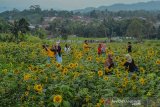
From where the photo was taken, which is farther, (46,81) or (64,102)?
(46,81)

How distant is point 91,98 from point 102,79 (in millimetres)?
1350

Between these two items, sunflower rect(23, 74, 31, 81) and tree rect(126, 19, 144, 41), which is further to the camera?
tree rect(126, 19, 144, 41)

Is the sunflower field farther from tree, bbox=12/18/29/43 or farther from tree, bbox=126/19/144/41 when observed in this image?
tree, bbox=126/19/144/41

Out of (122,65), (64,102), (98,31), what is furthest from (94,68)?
(98,31)

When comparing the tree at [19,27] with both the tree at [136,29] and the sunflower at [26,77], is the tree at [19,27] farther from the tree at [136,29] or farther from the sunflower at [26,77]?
the tree at [136,29]

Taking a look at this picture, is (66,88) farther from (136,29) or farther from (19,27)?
(136,29)

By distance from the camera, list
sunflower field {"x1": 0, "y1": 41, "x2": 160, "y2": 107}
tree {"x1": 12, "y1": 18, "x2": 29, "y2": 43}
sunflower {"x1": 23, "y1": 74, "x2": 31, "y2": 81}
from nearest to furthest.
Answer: sunflower field {"x1": 0, "y1": 41, "x2": 160, "y2": 107}, sunflower {"x1": 23, "y1": 74, "x2": 31, "y2": 81}, tree {"x1": 12, "y1": 18, "x2": 29, "y2": 43}

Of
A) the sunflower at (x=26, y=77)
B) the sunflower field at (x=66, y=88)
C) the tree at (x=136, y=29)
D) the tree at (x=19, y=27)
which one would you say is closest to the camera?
the sunflower field at (x=66, y=88)

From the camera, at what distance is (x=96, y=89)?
838cm

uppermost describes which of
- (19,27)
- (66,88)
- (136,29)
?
(66,88)

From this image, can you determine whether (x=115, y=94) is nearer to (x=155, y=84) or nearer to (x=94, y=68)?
(x=155, y=84)

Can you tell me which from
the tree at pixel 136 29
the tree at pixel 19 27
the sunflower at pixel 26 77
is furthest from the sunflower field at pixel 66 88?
the tree at pixel 136 29

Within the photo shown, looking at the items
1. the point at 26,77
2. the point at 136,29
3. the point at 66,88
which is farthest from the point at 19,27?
the point at 136,29

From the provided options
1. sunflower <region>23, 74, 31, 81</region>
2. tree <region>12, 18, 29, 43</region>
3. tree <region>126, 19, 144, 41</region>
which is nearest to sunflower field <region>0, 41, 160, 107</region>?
sunflower <region>23, 74, 31, 81</region>
